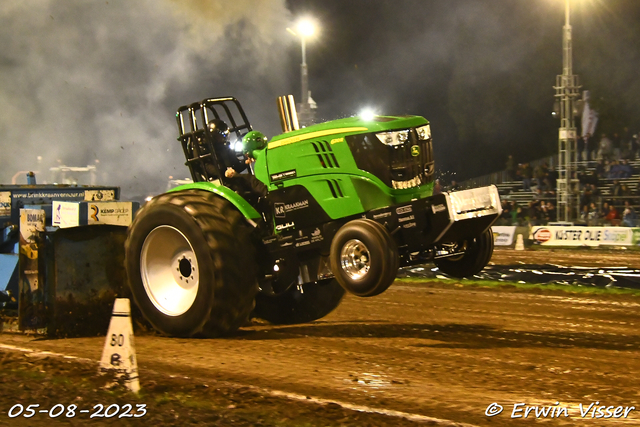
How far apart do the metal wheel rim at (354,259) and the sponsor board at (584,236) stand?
18.9 metres

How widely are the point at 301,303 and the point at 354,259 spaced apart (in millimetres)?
2542

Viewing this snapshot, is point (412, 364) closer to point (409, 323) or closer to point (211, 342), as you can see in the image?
point (211, 342)

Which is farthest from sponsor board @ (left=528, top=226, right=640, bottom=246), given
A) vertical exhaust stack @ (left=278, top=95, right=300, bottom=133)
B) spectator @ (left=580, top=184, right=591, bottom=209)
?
vertical exhaust stack @ (left=278, top=95, right=300, bottom=133)

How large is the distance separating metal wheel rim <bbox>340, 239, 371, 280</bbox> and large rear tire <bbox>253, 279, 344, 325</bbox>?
2249mm

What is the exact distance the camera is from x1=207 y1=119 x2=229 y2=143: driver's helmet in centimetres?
764

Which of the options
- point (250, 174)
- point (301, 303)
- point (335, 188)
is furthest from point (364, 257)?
point (301, 303)

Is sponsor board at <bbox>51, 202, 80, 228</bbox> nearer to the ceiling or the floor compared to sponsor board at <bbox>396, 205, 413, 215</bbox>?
nearer to the ceiling

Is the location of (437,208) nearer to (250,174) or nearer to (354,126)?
(354,126)

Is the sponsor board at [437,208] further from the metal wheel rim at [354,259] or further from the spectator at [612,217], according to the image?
the spectator at [612,217]

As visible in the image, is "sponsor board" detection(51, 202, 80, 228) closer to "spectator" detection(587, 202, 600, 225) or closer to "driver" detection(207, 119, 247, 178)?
"driver" detection(207, 119, 247, 178)

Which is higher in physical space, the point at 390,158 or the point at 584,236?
the point at 390,158

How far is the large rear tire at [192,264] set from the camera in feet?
22.5

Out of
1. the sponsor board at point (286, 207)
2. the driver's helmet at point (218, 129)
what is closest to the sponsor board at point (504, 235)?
the driver's helmet at point (218, 129)

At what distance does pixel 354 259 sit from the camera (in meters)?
6.27
